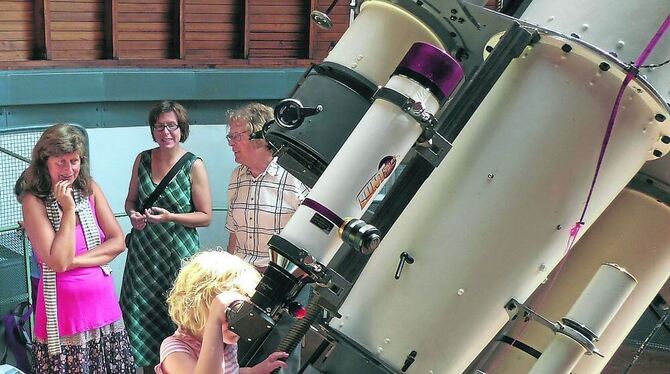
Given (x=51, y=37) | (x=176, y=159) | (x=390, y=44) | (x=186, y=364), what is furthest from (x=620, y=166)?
(x=51, y=37)

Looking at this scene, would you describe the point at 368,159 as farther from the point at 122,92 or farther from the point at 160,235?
the point at 122,92

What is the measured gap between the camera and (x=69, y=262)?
4.36m

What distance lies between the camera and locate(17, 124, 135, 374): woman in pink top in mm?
4359

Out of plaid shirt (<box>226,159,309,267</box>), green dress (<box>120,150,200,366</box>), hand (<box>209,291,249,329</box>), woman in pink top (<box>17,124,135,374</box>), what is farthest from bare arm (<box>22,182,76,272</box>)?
hand (<box>209,291,249,329</box>)

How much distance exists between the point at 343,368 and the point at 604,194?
81 centimetres

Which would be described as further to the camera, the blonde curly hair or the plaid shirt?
the plaid shirt

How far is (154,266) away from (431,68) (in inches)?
111

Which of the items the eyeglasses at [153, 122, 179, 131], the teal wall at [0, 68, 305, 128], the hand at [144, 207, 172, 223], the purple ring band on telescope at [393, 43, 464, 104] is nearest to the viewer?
the purple ring band on telescope at [393, 43, 464, 104]

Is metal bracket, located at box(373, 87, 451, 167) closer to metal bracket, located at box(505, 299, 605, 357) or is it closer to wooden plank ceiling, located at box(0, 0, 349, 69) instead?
metal bracket, located at box(505, 299, 605, 357)

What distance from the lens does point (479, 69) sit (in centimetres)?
254

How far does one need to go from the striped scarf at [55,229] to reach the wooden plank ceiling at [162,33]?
1982mm

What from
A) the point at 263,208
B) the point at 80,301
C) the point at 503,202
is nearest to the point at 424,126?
the point at 503,202

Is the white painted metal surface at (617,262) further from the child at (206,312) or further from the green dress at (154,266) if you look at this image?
the green dress at (154,266)

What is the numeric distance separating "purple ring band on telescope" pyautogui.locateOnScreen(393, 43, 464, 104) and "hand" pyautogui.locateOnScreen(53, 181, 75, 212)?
2.20 meters
